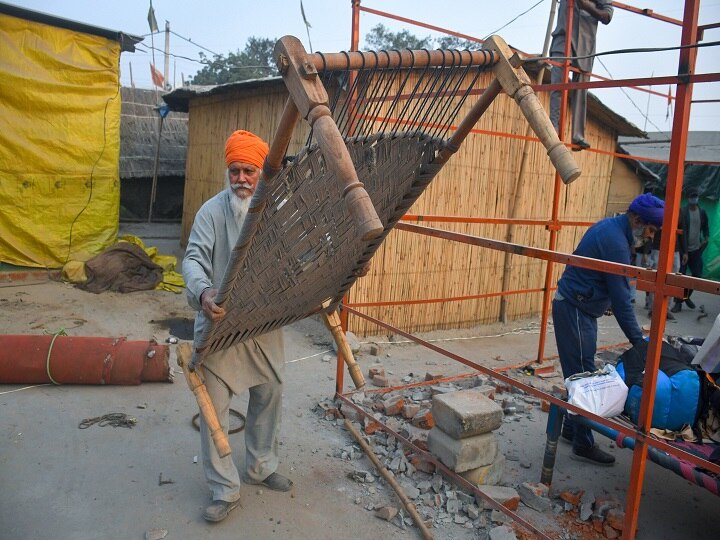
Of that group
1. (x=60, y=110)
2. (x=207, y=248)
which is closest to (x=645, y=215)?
(x=207, y=248)

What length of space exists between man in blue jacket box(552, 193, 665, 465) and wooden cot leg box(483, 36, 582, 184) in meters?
1.97

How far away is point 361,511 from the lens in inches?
117

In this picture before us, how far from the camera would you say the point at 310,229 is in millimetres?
2111

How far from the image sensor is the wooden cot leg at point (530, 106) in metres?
1.51

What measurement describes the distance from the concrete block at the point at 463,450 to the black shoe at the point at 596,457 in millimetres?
818

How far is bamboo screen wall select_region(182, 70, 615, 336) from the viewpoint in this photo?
237 inches

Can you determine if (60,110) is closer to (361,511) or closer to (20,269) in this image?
(20,269)

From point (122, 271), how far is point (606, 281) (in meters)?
5.91

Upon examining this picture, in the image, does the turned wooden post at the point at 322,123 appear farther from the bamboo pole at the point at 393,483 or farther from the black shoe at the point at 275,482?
the black shoe at the point at 275,482

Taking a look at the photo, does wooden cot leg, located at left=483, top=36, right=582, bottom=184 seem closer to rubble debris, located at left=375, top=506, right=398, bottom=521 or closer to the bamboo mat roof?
rubble debris, located at left=375, top=506, right=398, bottom=521

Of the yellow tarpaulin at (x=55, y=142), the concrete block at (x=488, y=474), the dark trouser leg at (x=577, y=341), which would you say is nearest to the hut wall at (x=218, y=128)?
the yellow tarpaulin at (x=55, y=142)

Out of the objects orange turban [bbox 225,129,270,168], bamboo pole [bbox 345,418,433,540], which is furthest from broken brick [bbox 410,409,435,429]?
orange turban [bbox 225,129,270,168]

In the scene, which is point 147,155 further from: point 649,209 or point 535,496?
point 535,496

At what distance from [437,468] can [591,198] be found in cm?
594
